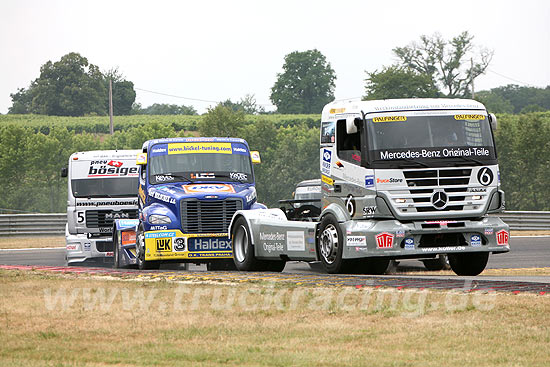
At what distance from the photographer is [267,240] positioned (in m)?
16.5

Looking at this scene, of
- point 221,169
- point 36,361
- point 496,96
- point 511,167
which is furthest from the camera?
point 496,96

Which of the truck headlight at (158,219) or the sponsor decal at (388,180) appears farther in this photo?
the truck headlight at (158,219)

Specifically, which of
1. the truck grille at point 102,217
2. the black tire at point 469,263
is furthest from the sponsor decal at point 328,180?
the truck grille at point 102,217

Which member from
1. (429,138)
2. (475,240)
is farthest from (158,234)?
(475,240)

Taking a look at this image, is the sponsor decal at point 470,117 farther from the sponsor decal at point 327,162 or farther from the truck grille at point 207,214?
the truck grille at point 207,214

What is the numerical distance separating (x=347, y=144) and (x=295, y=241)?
2.18 metres

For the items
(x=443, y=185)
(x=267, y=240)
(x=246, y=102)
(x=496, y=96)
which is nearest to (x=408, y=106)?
(x=443, y=185)

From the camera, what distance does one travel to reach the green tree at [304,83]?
4978 inches

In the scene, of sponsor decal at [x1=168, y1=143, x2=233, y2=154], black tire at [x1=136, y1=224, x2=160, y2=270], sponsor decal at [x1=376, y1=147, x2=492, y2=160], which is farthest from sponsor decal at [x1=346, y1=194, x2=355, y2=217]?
black tire at [x1=136, y1=224, x2=160, y2=270]

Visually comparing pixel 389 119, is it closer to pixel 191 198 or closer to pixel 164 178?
pixel 191 198

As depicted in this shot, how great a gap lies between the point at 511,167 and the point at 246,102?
78.3 metres

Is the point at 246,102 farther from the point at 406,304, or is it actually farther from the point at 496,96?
the point at 406,304

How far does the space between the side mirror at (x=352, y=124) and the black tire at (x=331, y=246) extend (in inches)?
57.1

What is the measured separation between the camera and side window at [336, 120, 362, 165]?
47.3ft
